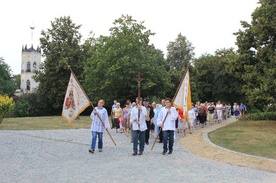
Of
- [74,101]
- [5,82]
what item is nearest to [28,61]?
[5,82]

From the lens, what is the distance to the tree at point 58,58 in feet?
160

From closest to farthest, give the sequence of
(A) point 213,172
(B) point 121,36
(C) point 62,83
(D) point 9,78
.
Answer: (A) point 213,172 < (B) point 121,36 < (C) point 62,83 < (D) point 9,78

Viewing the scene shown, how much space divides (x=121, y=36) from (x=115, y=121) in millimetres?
22375

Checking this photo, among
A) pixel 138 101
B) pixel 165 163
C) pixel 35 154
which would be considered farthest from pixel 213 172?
pixel 35 154

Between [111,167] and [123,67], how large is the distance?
30701mm

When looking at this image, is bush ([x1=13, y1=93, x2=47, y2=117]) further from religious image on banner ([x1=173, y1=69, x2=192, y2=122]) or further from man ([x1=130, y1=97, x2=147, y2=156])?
man ([x1=130, y1=97, x2=147, y2=156])

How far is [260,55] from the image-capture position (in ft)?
88.2

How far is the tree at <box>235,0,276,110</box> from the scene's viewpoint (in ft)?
79.8

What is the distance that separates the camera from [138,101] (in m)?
12.9

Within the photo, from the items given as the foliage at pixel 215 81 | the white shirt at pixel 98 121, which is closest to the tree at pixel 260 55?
the white shirt at pixel 98 121

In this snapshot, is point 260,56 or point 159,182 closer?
point 159,182

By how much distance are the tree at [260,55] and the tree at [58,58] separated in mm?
25516

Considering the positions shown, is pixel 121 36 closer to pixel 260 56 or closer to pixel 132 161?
pixel 260 56

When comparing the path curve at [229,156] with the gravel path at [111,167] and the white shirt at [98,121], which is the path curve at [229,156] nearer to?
the gravel path at [111,167]
